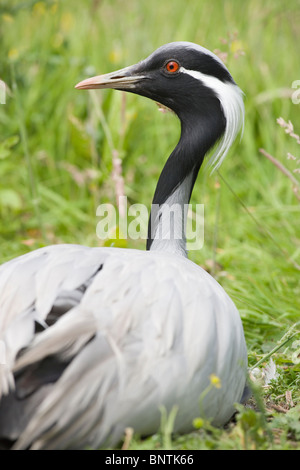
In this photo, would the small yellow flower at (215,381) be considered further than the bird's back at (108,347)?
Yes

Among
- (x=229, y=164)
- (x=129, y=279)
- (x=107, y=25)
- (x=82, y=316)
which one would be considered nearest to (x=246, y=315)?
(x=129, y=279)

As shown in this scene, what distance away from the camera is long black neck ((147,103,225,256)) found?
9.85ft

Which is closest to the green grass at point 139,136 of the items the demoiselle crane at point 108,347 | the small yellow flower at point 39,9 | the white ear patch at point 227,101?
the small yellow flower at point 39,9

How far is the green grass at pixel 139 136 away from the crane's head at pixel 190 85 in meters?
0.60

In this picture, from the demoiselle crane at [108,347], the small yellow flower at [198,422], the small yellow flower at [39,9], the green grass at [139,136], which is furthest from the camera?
the small yellow flower at [39,9]

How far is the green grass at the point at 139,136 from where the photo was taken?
4.04 metres

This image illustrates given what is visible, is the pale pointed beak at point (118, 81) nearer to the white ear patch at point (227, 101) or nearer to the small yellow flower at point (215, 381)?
the white ear patch at point (227, 101)

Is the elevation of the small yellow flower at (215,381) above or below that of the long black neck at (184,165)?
below

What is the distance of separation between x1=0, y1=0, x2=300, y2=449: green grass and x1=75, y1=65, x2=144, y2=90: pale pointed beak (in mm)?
608

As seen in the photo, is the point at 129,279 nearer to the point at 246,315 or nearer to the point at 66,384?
the point at 66,384

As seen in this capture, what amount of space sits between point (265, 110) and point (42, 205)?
6.10ft

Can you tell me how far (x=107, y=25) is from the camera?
6.30 metres

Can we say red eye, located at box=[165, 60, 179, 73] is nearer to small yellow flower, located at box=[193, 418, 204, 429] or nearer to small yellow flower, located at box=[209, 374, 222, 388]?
small yellow flower, located at box=[209, 374, 222, 388]

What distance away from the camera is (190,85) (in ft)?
9.88
